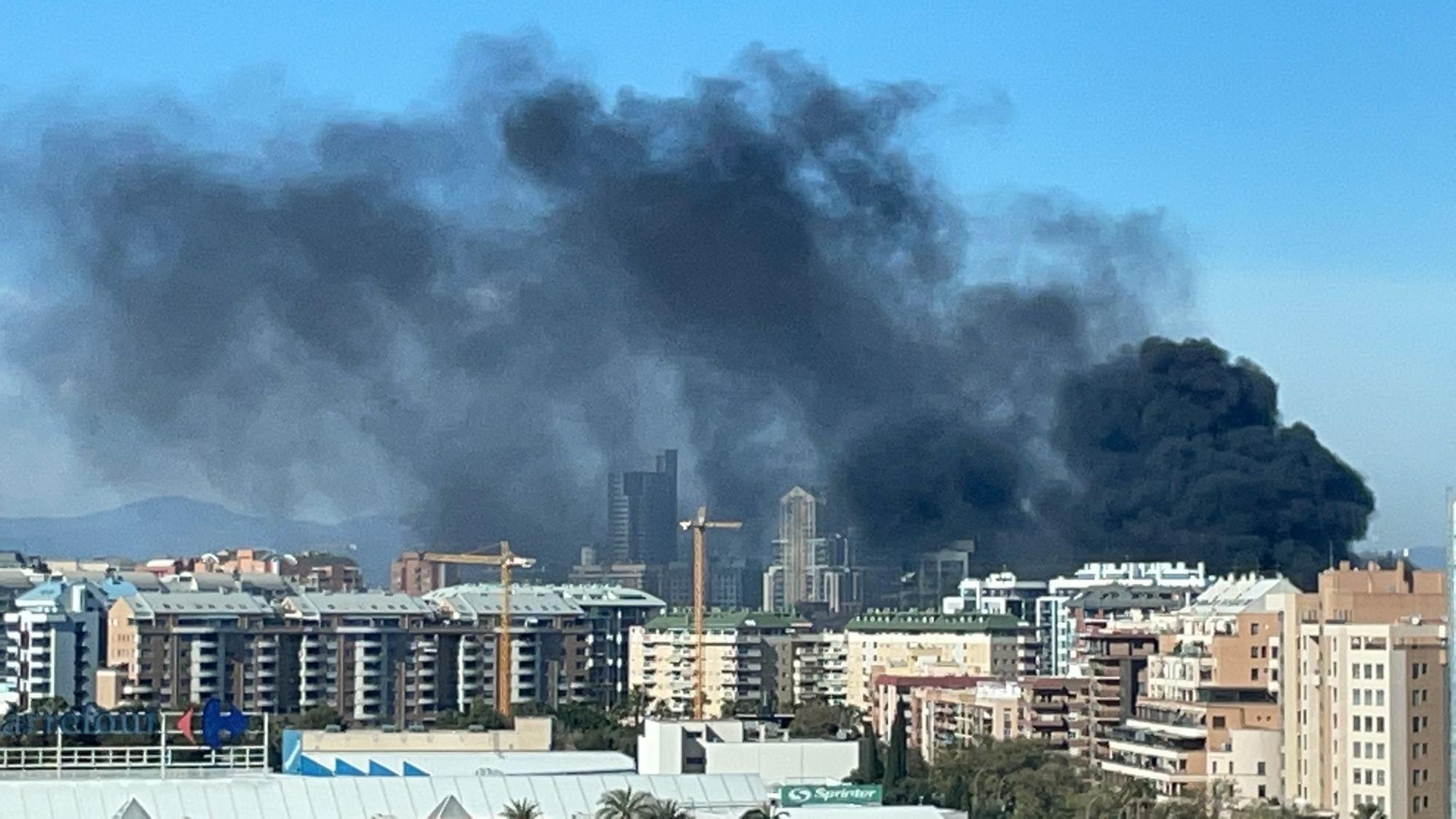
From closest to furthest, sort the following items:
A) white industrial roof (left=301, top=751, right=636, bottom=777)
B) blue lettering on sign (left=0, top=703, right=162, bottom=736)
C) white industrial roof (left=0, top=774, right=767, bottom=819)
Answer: white industrial roof (left=0, top=774, right=767, bottom=819)
blue lettering on sign (left=0, top=703, right=162, bottom=736)
white industrial roof (left=301, top=751, right=636, bottom=777)

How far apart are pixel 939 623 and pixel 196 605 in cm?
2083

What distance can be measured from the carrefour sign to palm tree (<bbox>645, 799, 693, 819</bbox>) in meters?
5.80

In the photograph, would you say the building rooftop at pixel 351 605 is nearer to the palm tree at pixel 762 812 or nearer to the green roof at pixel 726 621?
the green roof at pixel 726 621

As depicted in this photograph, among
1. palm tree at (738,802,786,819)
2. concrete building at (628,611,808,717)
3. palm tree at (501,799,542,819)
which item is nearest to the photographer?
palm tree at (501,799,542,819)

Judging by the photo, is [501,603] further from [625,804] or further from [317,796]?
[317,796]

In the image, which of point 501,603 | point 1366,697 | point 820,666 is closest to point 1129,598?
point 820,666

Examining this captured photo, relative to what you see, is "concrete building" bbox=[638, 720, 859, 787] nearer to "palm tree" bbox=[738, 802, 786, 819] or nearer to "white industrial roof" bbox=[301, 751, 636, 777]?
"white industrial roof" bbox=[301, 751, 636, 777]

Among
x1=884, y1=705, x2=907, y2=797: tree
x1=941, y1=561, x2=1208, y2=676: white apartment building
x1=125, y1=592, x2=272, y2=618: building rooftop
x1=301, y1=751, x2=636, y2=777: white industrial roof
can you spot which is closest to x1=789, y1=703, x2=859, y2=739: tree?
x1=884, y1=705, x2=907, y2=797: tree

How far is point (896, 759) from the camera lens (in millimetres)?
55844

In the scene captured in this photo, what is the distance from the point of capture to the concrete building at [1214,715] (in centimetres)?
5653

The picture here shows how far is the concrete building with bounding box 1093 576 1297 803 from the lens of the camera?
5653 cm

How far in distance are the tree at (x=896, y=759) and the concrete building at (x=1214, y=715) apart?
3.88m

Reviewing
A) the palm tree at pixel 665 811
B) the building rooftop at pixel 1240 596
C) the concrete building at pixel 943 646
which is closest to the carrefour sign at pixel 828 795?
the palm tree at pixel 665 811

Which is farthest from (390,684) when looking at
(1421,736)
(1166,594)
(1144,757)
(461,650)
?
(1421,736)
